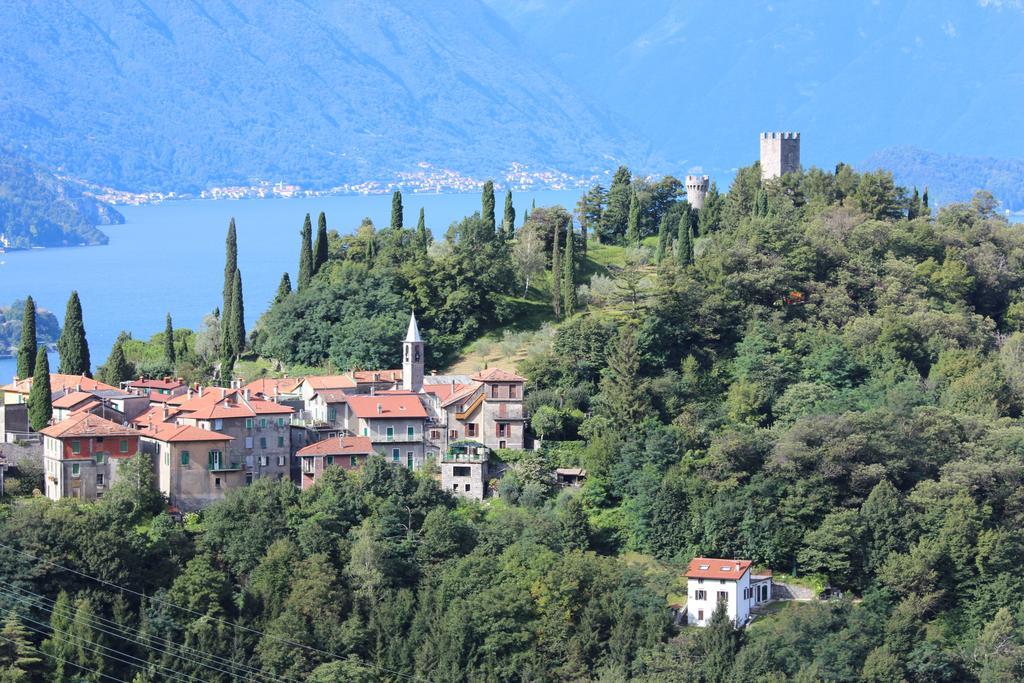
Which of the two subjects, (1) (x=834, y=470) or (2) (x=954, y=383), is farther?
(2) (x=954, y=383)

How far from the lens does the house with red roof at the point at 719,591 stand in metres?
51.1

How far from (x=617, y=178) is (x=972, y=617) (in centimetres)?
3926

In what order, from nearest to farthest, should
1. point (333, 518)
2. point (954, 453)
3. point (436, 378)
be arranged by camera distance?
1. point (333, 518)
2. point (954, 453)
3. point (436, 378)

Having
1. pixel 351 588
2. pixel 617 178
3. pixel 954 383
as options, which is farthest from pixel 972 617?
pixel 617 178

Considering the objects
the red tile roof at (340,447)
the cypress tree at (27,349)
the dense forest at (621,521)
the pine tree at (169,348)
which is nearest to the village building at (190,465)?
the dense forest at (621,521)

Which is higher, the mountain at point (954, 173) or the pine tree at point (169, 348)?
the mountain at point (954, 173)

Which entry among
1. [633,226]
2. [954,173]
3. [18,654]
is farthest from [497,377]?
[954,173]

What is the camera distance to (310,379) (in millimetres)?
60219

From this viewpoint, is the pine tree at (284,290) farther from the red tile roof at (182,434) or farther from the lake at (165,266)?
the red tile roof at (182,434)

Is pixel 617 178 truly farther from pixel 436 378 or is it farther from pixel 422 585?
pixel 422 585

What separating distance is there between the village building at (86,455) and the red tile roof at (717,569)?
53.3 feet

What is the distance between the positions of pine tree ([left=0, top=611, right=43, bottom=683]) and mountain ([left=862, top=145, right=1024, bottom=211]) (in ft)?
445

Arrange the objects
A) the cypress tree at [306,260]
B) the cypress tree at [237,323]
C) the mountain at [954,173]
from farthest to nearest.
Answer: the mountain at [954,173]
the cypress tree at [306,260]
the cypress tree at [237,323]

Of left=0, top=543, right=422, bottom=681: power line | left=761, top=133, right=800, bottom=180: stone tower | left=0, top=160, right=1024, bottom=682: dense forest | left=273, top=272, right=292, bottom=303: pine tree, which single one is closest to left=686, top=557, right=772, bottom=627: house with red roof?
left=0, top=160, right=1024, bottom=682: dense forest
